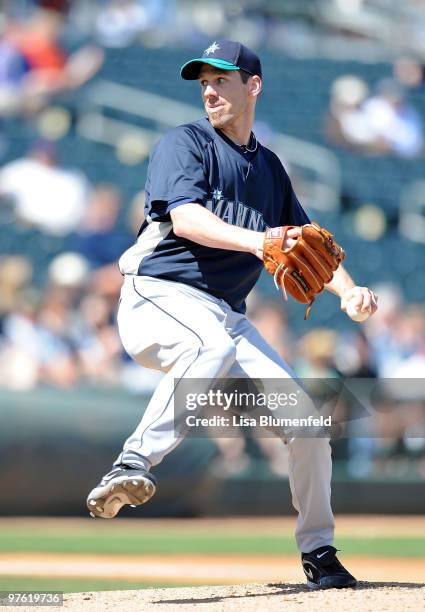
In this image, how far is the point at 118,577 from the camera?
529 centimetres

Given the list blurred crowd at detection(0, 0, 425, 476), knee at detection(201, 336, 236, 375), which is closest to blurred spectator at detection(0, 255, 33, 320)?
blurred crowd at detection(0, 0, 425, 476)

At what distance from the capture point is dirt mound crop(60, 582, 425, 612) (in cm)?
344

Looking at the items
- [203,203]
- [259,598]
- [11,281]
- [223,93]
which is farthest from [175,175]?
[11,281]

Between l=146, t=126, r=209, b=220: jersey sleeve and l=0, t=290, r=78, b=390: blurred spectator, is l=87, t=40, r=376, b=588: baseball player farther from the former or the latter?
l=0, t=290, r=78, b=390: blurred spectator

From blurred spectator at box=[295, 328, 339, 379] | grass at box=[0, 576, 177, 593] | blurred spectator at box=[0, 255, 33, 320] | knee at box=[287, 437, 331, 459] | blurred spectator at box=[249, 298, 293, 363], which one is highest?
blurred spectator at box=[0, 255, 33, 320]

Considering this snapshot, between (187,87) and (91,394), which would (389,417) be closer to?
(91,394)

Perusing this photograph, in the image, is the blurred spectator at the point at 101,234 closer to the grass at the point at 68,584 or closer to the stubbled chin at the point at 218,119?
the grass at the point at 68,584

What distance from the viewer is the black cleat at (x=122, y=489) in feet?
10.6

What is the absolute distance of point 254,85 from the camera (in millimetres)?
3756

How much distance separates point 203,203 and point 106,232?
5.94 meters

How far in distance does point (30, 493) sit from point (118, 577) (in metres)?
2.42

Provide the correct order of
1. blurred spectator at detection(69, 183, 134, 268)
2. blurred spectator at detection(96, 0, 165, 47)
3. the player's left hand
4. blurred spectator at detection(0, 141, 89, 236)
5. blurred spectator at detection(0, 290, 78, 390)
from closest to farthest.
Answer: the player's left hand, blurred spectator at detection(0, 290, 78, 390), blurred spectator at detection(69, 183, 134, 268), blurred spectator at detection(0, 141, 89, 236), blurred spectator at detection(96, 0, 165, 47)

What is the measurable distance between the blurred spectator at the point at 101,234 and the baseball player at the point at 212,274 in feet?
17.8

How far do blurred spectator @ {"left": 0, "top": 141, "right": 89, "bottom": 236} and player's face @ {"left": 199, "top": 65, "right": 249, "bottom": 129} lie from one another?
6.04 metres
